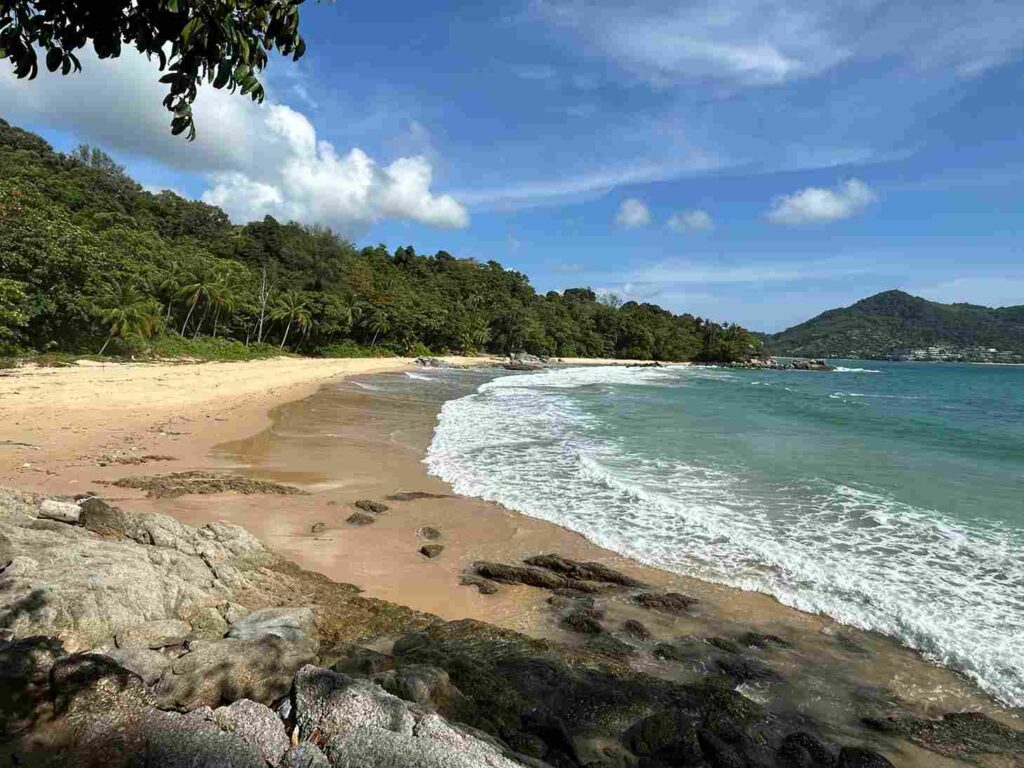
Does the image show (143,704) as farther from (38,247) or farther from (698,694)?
(38,247)

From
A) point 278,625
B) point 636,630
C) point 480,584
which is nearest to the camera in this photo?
point 278,625

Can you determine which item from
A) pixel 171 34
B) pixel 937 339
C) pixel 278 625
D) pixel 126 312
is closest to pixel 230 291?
pixel 126 312

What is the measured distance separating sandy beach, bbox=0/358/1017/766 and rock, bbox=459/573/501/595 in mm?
97

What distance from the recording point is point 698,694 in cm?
454

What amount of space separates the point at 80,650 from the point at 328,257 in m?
80.2

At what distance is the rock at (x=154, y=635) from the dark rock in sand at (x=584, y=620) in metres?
3.59

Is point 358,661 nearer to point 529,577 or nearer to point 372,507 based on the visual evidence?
point 529,577

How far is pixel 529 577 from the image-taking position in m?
6.96

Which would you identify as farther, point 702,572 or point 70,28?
point 702,572

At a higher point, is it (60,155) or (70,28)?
(60,155)

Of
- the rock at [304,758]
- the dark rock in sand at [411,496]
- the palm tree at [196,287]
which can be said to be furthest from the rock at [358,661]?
the palm tree at [196,287]

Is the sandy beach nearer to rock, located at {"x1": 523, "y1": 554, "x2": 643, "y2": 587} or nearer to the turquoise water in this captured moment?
rock, located at {"x1": 523, "y1": 554, "x2": 643, "y2": 587}

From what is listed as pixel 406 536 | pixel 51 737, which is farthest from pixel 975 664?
pixel 51 737

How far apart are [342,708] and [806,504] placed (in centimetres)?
1021
